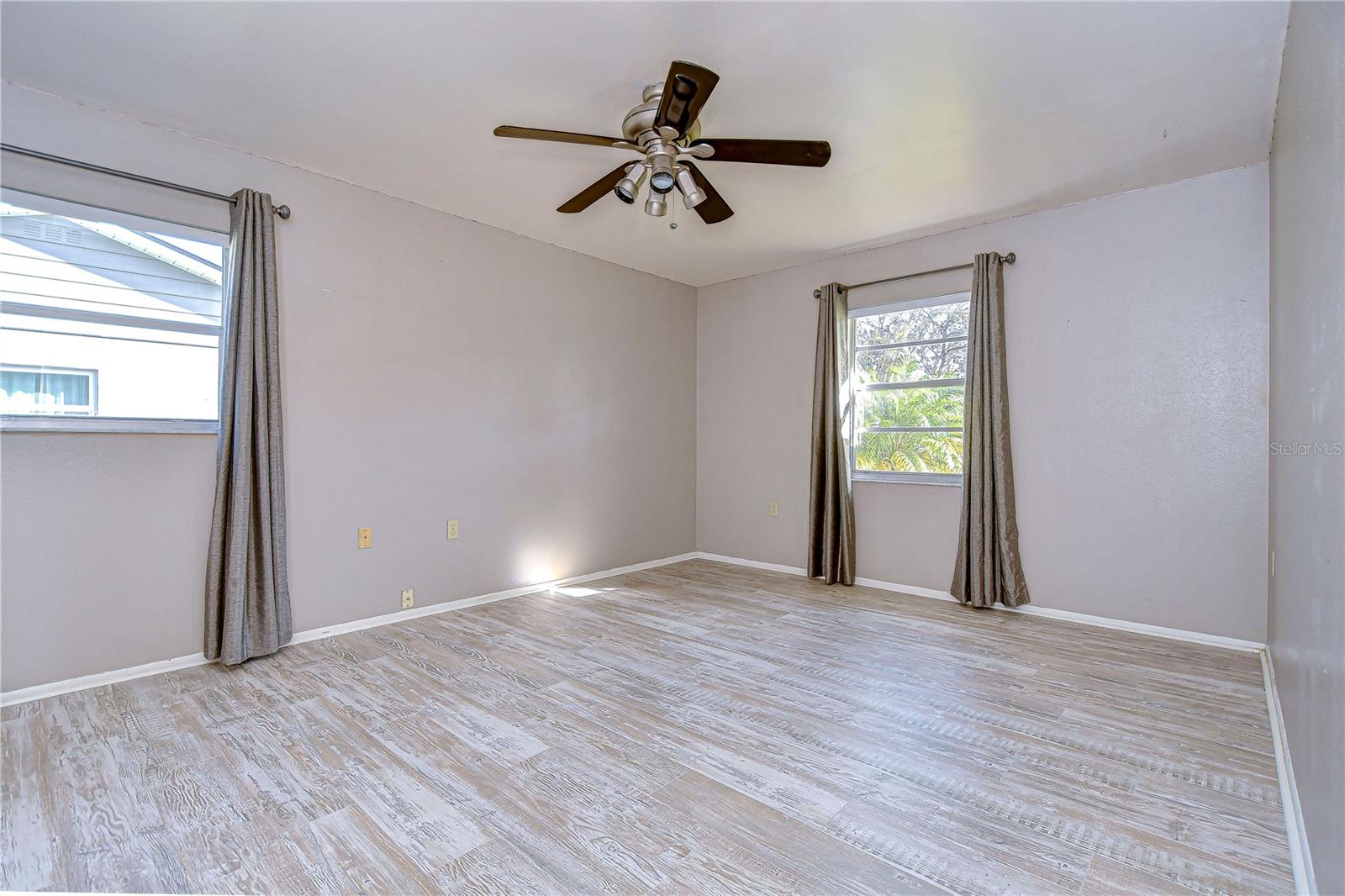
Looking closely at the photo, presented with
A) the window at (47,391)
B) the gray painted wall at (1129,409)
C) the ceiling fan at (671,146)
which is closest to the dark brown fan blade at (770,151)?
the ceiling fan at (671,146)

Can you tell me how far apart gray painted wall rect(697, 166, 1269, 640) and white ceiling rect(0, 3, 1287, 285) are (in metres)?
0.32

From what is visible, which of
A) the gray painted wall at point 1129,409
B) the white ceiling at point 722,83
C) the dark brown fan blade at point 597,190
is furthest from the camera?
the gray painted wall at point 1129,409

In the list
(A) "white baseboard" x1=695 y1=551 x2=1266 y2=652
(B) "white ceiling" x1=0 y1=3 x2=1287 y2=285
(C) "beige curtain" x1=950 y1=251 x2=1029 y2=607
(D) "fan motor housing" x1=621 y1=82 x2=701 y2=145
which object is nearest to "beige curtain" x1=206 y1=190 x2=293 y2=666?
(B) "white ceiling" x1=0 y1=3 x2=1287 y2=285

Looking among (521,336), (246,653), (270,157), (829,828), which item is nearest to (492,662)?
(246,653)

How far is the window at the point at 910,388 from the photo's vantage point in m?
4.23

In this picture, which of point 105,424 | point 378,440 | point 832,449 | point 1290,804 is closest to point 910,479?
point 832,449

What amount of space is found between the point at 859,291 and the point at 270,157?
391 centimetres

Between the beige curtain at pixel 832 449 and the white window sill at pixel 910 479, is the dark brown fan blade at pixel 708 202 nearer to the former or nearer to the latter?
the beige curtain at pixel 832 449

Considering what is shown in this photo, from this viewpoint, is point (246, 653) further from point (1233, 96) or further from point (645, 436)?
point (1233, 96)

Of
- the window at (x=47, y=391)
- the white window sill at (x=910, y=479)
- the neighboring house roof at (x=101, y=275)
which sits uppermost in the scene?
the neighboring house roof at (x=101, y=275)

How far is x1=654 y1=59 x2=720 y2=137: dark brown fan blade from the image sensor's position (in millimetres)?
1874

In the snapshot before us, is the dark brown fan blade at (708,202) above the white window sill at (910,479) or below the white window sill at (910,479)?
above

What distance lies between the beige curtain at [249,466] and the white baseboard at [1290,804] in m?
3.84

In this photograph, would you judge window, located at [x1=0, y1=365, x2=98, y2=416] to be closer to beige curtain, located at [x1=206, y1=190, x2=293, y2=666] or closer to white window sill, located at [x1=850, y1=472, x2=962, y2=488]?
beige curtain, located at [x1=206, y1=190, x2=293, y2=666]
